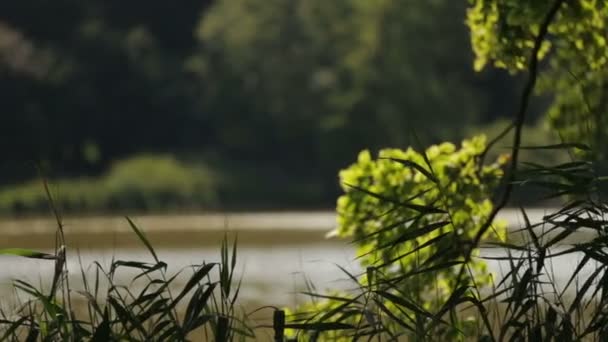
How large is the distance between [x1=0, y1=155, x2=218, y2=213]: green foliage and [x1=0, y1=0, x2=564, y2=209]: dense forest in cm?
22

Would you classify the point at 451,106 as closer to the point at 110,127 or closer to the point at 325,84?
the point at 325,84

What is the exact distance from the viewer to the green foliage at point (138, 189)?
145 ft

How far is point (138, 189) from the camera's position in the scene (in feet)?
152

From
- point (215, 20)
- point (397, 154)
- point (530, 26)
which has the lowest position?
point (397, 154)

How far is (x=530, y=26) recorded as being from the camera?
7.96m

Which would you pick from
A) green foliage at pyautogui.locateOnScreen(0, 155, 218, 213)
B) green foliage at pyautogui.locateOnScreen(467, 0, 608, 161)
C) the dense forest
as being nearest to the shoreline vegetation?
green foliage at pyautogui.locateOnScreen(0, 155, 218, 213)

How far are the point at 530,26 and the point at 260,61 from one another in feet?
137

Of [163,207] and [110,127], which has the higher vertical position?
[110,127]

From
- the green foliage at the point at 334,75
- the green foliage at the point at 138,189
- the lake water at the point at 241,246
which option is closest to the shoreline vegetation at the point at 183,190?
the green foliage at the point at 138,189

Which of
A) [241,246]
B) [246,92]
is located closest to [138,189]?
[246,92]

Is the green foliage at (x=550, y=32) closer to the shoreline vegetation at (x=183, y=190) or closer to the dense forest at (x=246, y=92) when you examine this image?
the shoreline vegetation at (x=183, y=190)

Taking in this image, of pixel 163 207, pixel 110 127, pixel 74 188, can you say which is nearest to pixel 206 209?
pixel 163 207

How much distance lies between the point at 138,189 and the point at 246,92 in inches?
231

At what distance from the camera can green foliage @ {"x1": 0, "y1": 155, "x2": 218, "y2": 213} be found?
4422 cm
